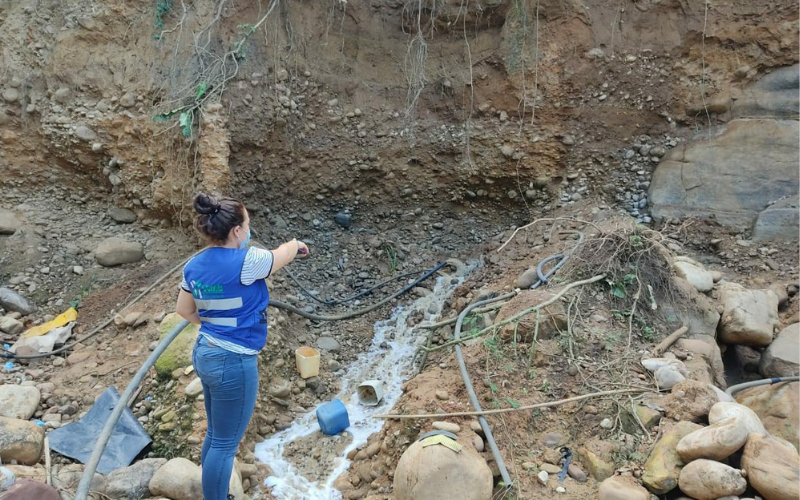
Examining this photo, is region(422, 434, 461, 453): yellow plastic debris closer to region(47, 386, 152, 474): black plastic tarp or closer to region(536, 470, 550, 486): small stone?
region(536, 470, 550, 486): small stone

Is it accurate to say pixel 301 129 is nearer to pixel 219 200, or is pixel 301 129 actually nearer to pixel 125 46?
pixel 125 46

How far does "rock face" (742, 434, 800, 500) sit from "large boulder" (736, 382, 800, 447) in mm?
677

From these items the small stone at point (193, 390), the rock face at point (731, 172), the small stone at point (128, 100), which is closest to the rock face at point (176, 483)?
the small stone at point (193, 390)

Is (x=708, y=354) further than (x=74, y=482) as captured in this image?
Yes

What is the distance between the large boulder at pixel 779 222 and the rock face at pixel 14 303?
5.41 m

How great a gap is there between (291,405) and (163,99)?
2.60 meters

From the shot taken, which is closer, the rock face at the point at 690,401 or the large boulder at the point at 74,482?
the large boulder at the point at 74,482

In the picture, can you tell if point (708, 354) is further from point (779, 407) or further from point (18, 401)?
point (18, 401)

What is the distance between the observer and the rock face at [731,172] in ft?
13.8

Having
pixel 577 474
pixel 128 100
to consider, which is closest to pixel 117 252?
pixel 128 100

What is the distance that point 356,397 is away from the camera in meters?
3.28

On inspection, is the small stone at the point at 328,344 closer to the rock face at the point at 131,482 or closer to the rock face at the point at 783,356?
the rock face at the point at 131,482

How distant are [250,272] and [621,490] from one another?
159cm

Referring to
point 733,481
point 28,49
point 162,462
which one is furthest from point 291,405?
point 28,49
